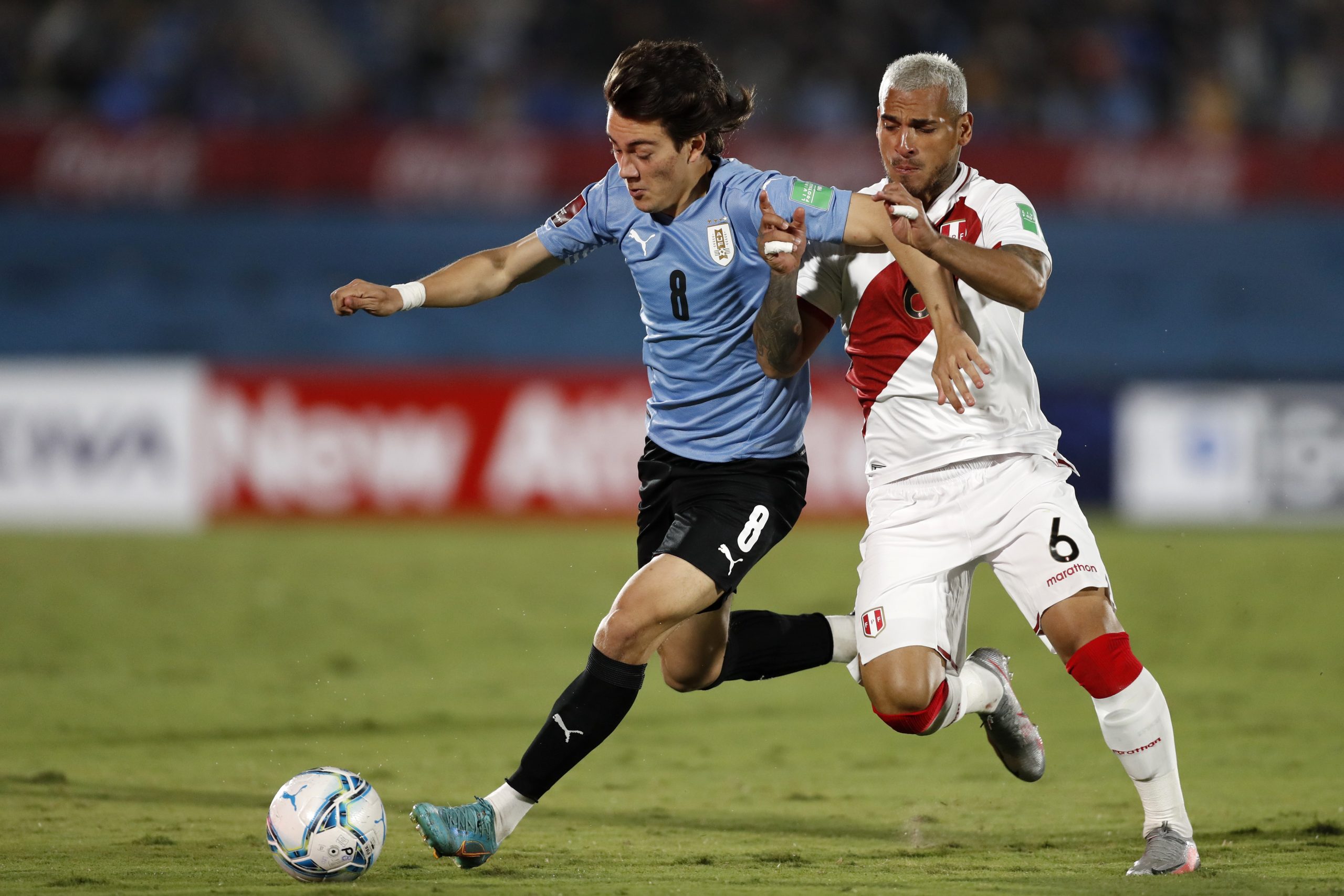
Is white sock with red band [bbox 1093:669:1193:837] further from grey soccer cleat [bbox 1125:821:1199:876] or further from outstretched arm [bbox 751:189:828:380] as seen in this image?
outstretched arm [bbox 751:189:828:380]

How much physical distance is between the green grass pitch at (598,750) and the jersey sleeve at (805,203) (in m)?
1.80

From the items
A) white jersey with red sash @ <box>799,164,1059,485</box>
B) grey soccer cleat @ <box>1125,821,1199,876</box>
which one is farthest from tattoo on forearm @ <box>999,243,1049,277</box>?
grey soccer cleat @ <box>1125,821,1199,876</box>

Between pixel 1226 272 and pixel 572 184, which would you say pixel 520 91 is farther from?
pixel 1226 272

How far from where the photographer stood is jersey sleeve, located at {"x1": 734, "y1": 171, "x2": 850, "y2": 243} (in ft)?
16.0

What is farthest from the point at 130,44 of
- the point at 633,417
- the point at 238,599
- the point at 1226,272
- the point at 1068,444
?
the point at 1226,272

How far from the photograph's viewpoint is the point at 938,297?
15.8 feet

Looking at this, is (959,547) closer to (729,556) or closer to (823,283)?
(729,556)

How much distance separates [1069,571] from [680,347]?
132 centimetres

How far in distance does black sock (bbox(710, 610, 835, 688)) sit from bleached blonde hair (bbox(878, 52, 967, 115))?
5.96ft

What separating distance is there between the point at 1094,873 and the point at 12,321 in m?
14.2

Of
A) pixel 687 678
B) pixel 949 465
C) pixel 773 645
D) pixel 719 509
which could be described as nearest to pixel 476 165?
pixel 773 645

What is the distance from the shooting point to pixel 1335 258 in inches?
679

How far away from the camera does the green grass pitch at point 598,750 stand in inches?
193

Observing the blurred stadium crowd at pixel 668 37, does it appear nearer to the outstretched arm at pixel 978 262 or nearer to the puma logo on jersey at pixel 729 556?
the puma logo on jersey at pixel 729 556
